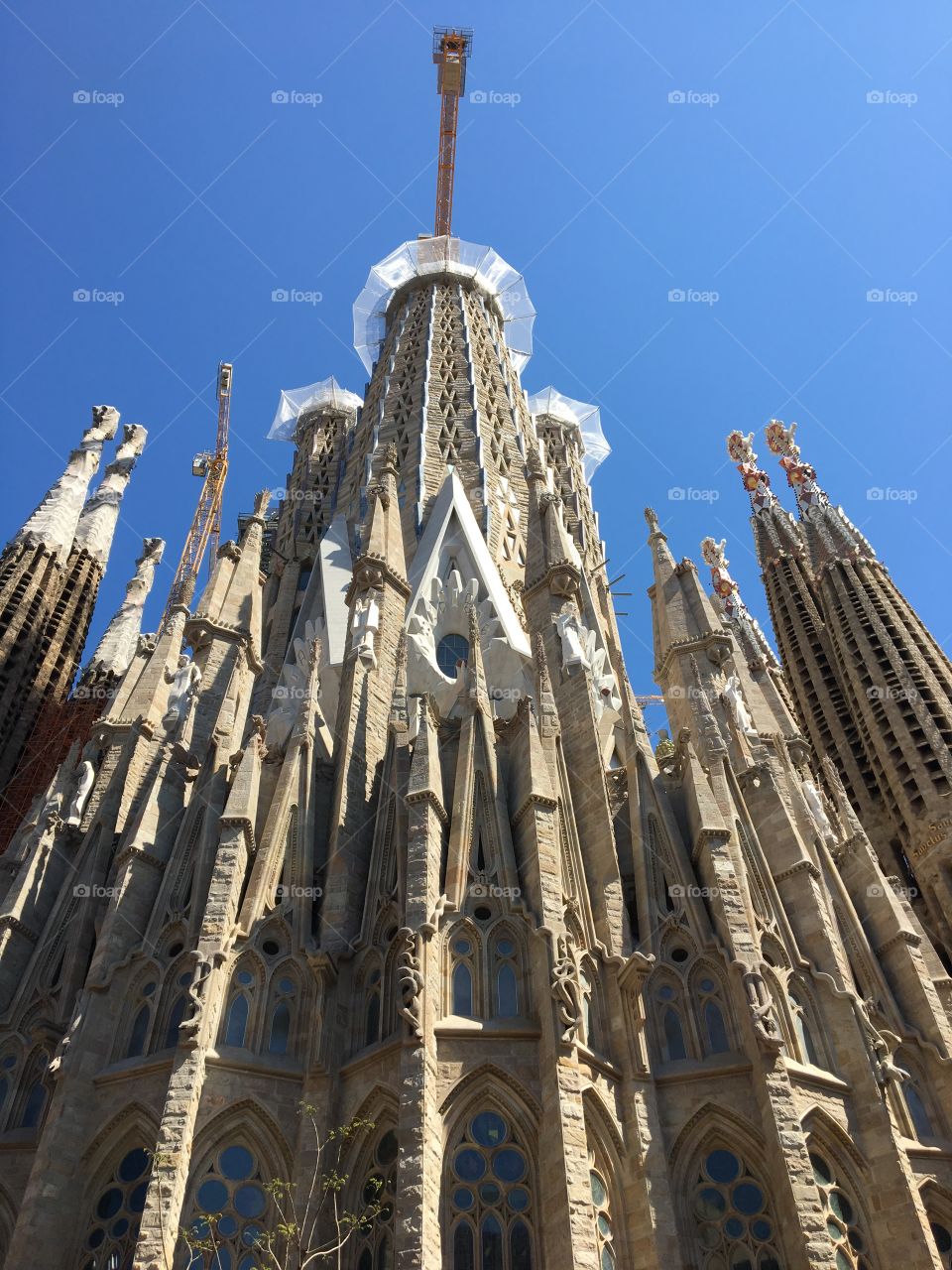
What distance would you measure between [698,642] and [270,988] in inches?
554

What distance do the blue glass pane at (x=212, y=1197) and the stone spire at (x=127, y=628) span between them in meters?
28.5

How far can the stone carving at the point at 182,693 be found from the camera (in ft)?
77.9

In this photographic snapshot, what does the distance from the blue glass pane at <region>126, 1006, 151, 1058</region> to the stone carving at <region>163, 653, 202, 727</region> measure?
7481 millimetres

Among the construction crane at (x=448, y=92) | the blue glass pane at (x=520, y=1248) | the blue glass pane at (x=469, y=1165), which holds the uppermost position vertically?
the construction crane at (x=448, y=92)

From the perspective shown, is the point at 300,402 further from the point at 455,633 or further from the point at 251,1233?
the point at 251,1233

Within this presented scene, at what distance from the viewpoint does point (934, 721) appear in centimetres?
3591

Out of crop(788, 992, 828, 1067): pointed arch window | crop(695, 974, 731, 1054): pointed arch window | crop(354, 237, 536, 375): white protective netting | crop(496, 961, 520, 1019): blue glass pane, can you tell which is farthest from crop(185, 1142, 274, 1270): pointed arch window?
crop(354, 237, 536, 375): white protective netting

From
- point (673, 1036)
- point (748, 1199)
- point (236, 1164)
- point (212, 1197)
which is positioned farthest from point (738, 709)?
point (212, 1197)

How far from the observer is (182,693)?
24.5 metres

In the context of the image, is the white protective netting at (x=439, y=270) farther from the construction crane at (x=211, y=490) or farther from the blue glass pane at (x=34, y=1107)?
the blue glass pane at (x=34, y=1107)

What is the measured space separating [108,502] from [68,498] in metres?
3.08

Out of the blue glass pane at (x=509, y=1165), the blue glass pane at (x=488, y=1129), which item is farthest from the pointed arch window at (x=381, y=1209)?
the blue glass pane at (x=509, y=1165)

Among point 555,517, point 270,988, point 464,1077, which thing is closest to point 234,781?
point 270,988

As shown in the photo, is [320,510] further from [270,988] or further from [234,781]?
[270,988]
